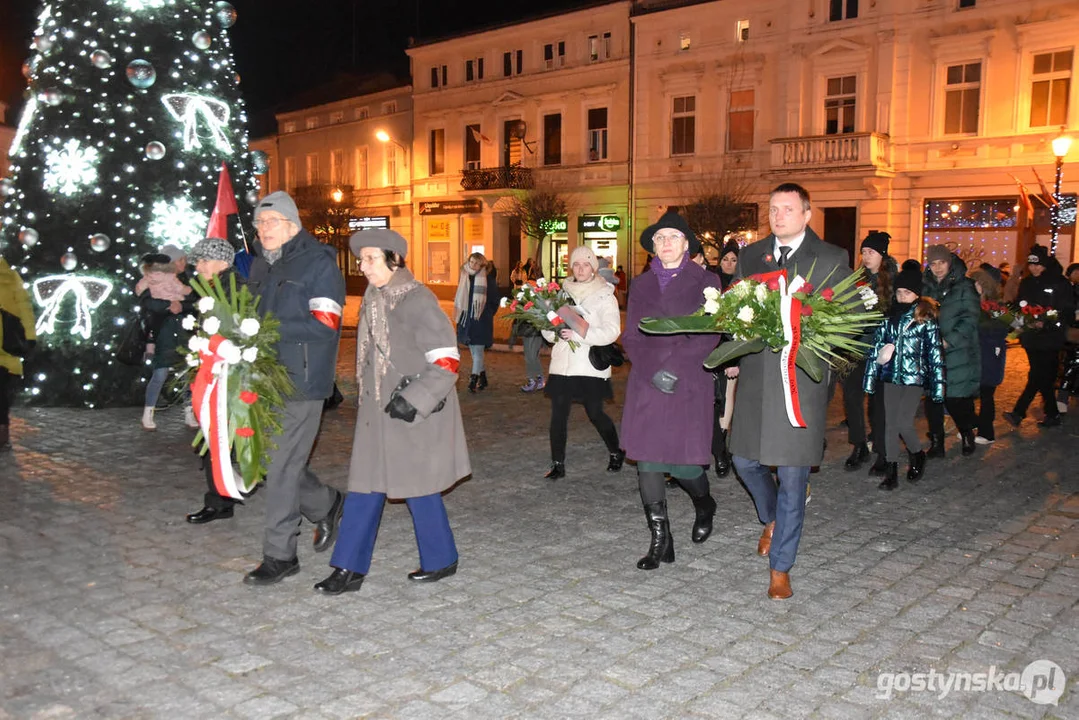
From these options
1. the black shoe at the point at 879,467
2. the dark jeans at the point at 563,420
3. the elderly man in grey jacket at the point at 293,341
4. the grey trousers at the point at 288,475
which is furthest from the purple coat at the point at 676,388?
the black shoe at the point at 879,467

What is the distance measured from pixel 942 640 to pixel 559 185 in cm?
3290

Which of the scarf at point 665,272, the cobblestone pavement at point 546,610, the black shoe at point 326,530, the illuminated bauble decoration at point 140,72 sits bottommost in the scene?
the cobblestone pavement at point 546,610

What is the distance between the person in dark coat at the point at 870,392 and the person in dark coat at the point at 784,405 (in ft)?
10.2

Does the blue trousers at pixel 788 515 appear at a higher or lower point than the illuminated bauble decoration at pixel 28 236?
lower

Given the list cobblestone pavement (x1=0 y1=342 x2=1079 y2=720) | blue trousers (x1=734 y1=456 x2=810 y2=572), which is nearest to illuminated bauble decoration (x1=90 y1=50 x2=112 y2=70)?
cobblestone pavement (x1=0 y1=342 x2=1079 y2=720)

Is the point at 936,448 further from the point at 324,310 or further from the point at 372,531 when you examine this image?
the point at 324,310

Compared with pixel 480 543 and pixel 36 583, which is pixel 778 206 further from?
pixel 36 583

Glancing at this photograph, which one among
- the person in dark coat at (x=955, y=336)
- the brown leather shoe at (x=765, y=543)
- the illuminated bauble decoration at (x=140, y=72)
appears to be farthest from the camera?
the illuminated bauble decoration at (x=140, y=72)

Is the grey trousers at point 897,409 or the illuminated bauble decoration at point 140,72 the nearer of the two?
the grey trousers at point 897,409

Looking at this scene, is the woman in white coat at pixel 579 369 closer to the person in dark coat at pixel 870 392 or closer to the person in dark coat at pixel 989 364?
the person in dark coat at pixel 870 392

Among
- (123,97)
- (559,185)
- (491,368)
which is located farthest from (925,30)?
(123,97)

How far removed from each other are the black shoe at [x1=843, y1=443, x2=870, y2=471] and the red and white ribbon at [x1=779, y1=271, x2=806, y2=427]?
388cm

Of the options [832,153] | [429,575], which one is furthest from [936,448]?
[832,153]

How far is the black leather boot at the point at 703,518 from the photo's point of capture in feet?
19.8
